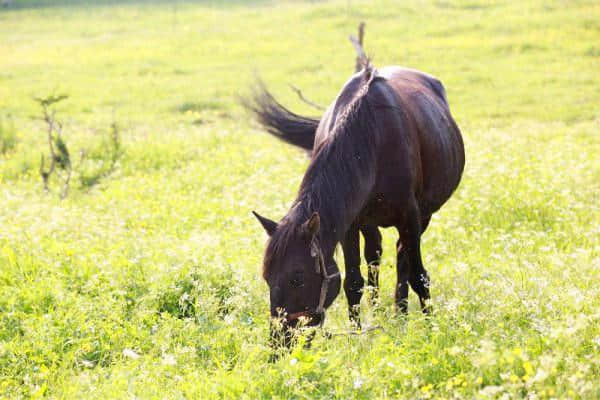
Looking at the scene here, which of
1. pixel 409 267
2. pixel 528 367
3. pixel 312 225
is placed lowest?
pixel 409 267

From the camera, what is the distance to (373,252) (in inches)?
233

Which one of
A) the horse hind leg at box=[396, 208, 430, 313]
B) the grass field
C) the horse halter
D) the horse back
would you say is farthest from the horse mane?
the horse hind leg at box=[396, 208, 430, 313]

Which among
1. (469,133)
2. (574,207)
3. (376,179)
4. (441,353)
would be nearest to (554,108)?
(469,133)

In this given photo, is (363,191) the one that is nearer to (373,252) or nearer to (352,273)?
(352,273)

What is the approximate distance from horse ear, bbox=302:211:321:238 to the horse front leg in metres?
1.21

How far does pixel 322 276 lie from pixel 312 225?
379 millimetres

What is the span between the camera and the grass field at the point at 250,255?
4.04 m

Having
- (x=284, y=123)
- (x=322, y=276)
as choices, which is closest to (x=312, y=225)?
(x=322, y=276)

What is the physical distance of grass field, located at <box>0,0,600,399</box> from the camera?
4035 millimetres

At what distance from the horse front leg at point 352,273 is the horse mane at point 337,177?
72cm

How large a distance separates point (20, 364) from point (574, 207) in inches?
214

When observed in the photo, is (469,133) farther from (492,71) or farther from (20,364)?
(20,364)

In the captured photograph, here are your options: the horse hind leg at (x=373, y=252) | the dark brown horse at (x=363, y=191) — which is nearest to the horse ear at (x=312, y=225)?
the dark brown horse at (x=363, y=191)

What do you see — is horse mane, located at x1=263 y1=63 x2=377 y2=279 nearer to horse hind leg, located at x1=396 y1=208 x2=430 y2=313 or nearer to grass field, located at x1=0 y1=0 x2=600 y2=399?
grass field, located at x1=0 y1=0 x2=600 y2=399
